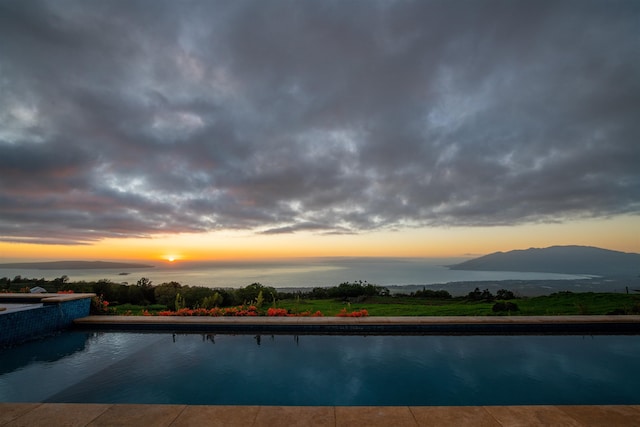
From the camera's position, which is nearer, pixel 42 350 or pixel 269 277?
pixel 42 350

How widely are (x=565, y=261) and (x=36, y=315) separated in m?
167

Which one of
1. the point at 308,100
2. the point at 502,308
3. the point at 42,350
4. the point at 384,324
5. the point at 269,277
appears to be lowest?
the point at 269,277

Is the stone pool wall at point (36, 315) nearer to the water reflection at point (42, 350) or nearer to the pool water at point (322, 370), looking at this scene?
the water reflection at point (42, 350)

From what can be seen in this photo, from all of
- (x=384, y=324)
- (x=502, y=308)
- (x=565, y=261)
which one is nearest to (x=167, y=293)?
(x=384, y=324)

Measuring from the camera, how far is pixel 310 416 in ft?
11.5

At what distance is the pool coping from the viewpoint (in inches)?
330

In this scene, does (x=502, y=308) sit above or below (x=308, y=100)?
below

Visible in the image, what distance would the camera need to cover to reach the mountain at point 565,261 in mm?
116250

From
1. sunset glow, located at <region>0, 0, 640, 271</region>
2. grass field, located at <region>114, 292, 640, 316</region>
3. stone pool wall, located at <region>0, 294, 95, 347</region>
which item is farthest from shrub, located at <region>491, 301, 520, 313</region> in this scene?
stone pool wall, located at <region>0, 294, 95, 347</region>

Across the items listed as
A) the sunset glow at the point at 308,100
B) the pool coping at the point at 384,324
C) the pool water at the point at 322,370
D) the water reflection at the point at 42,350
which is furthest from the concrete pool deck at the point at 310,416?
the sunset glow at the point at 308,100

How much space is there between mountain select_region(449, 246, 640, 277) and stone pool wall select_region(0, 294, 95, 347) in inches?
5714

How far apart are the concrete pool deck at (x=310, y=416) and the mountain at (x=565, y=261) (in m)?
142

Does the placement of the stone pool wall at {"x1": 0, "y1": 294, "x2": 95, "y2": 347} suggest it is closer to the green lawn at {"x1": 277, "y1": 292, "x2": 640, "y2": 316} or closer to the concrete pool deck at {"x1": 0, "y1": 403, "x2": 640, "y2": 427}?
the concrete pool deck at {"x1": 0, "y1": 403, "x2": 640, "y2": 427}

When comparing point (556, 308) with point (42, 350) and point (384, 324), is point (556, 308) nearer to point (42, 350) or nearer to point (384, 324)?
point (384, 324)
